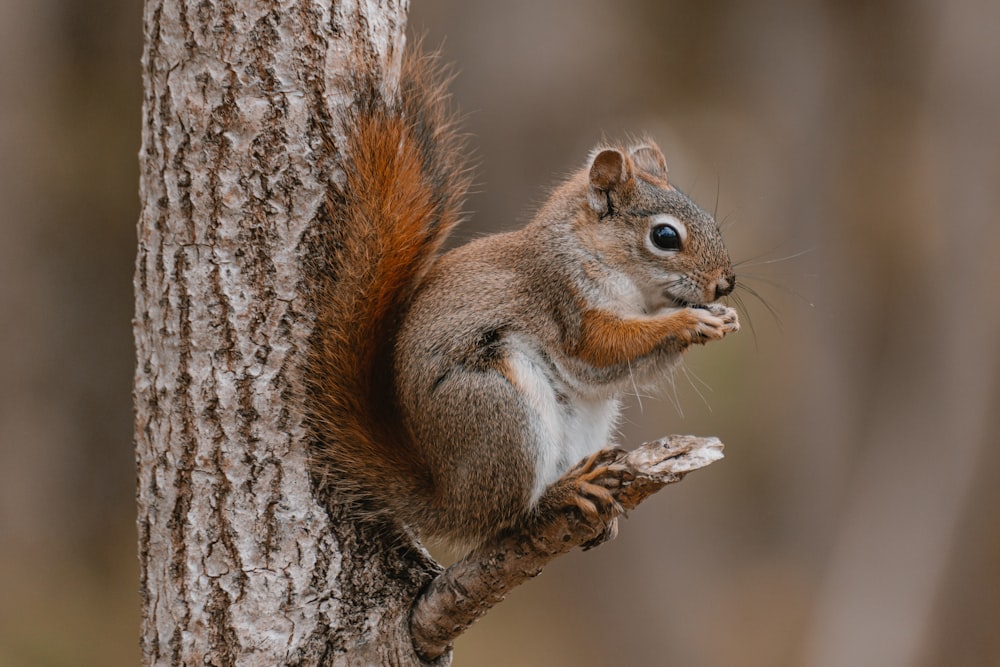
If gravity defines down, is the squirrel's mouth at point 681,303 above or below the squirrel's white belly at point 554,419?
above

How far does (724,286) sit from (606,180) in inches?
12.5

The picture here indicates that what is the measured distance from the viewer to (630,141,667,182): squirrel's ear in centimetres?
218

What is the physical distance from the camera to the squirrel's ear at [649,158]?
2184mm

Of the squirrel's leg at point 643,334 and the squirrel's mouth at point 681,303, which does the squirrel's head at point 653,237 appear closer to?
the squirrel's mouth at point 681,303

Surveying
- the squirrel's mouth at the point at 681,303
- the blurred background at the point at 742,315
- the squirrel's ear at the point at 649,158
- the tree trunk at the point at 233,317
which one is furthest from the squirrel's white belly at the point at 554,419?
the blurred background at the point at 742,315

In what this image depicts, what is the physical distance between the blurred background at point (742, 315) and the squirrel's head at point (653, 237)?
1651 mm

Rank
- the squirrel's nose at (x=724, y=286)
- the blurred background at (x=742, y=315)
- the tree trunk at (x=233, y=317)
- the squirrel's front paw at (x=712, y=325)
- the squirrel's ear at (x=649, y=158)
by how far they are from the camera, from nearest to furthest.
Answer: the tree trunk at (x=233, y=317) → the squirrel's front paw at (x=712, y=325) → the squirrel's nose at (x=724, y=286) → the squirrel's ear at (x=649, y=158) → the blurred background at (x=742, y=315)

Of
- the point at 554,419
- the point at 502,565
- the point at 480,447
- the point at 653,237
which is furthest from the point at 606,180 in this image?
the point at 502,565

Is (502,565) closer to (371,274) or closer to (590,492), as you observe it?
(590,492)

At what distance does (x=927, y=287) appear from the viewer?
14.3 feet

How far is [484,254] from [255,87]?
21.4 inches

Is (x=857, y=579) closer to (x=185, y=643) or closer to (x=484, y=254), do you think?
(x=484, y=254)

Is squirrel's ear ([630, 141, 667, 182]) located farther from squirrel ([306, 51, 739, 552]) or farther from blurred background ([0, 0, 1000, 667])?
blurred background ([0, 0, 1000, 667])

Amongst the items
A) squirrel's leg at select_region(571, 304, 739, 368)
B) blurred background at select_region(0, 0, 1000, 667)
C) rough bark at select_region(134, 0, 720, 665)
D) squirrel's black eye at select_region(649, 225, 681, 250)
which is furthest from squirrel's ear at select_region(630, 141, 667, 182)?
blurred background at select_region(0, 0, 1000, 667)
